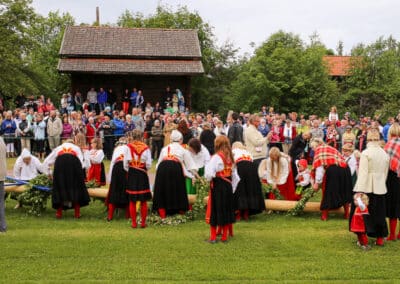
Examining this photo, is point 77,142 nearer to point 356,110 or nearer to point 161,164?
point 161,164

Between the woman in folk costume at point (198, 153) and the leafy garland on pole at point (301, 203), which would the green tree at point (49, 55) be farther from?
the leafy garland on pole at point (301, 203)

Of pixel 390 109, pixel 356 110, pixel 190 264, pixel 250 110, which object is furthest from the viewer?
pixel 356 110

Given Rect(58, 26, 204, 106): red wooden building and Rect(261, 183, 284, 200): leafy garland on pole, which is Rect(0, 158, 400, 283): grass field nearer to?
Rect(261, 183, 284, 200): leafy garland on pole

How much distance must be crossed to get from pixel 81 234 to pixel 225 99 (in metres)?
31.6

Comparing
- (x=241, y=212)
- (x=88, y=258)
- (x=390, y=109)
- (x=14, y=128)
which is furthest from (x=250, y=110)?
(x=88, y=258)

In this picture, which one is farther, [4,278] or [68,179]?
[68,179]

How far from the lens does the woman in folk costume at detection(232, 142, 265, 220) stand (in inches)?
419

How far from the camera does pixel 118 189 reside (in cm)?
1074

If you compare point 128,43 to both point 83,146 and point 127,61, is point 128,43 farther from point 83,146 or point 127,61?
point 83,146

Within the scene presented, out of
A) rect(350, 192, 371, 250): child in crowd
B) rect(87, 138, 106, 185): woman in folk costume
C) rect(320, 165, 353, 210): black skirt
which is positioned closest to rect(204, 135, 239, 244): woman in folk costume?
rect(350, 192, 371, 250): child in crowd

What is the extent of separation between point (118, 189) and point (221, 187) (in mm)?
2701

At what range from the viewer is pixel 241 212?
35.8 ft

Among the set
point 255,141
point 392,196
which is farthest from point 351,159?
point 392,196

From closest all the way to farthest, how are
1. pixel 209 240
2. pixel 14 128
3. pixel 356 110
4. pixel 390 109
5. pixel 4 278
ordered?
pixel 4 278, pixel 209 240, pixel 14 128, pixel 390 109, pixel 356 110
